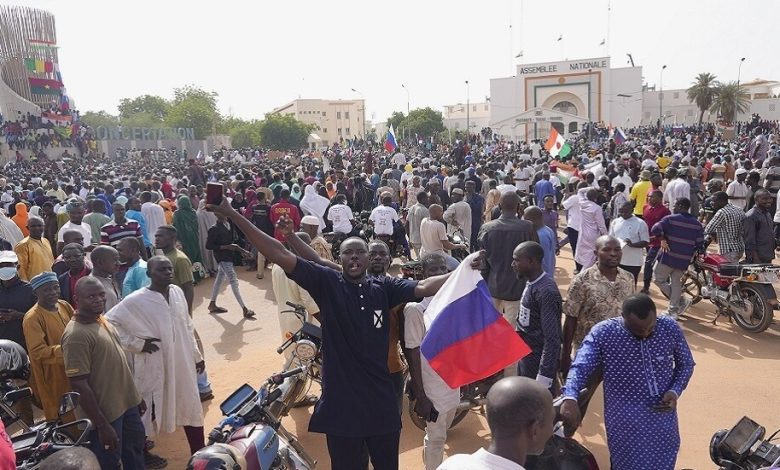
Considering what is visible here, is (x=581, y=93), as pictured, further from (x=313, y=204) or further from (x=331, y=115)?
(x=313, y=204)

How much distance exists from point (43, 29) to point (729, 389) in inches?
2424

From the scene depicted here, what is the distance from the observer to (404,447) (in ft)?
16.5

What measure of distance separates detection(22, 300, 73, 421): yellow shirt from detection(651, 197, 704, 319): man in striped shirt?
6.89m

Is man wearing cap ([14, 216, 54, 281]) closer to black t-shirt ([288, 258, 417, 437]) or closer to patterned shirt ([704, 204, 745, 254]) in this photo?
black t-shirt ([288, 258, 417, 437])

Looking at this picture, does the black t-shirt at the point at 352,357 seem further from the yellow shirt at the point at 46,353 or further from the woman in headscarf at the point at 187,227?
the woman in headscarf at the point at 187,227

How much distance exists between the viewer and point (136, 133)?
5709 centimetres

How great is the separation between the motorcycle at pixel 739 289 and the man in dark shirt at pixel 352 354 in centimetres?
597

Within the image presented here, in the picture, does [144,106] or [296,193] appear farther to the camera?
→ [144,106]

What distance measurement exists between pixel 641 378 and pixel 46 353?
397 centimetres

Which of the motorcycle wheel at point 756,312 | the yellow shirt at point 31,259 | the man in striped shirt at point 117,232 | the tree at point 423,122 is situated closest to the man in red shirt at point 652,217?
the motorcycle wheel at point 756,312

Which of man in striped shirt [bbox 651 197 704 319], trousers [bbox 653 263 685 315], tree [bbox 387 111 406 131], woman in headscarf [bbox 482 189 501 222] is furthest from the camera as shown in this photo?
tree [bbox 387 111 406 131]

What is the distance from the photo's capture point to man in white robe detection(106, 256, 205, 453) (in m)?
4.23

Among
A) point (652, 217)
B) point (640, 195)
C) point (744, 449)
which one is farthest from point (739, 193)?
point (744, 449)

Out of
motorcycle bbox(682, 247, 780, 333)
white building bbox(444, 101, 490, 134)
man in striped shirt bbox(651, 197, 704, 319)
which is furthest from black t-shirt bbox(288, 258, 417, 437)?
white building bbox(444, 101, 490, 134)
